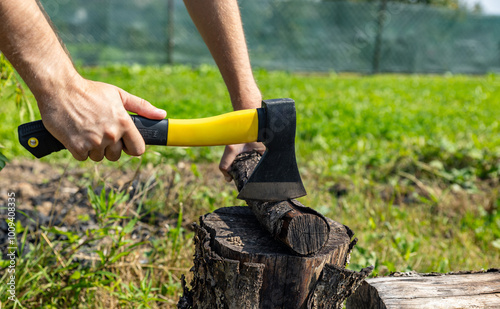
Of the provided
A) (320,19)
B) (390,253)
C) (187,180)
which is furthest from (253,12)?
(390,253)

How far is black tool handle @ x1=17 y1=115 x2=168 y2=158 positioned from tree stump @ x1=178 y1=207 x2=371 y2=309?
42 centimetres

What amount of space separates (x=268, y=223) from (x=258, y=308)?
0.31m

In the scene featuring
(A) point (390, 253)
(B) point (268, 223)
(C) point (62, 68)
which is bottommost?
(A) point (390, 253)

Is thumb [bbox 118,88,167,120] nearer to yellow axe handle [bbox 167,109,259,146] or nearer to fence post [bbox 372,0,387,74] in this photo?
yellow axe handle [bbox 167,109,259,146]

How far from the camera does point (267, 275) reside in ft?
5.19

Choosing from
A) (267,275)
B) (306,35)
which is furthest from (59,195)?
(306,35)

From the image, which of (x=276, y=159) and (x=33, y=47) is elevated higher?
(x=33, y=47)

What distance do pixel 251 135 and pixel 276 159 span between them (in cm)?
13

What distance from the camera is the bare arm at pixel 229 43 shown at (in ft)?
6.18

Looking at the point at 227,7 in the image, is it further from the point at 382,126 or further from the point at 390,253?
the point at 382,126

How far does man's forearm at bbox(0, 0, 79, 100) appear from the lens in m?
1.35

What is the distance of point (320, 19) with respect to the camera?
1544 centimetres

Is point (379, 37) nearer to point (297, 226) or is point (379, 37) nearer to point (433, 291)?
point (433, 291)

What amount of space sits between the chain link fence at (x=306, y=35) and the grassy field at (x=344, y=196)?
7513 millimetres
